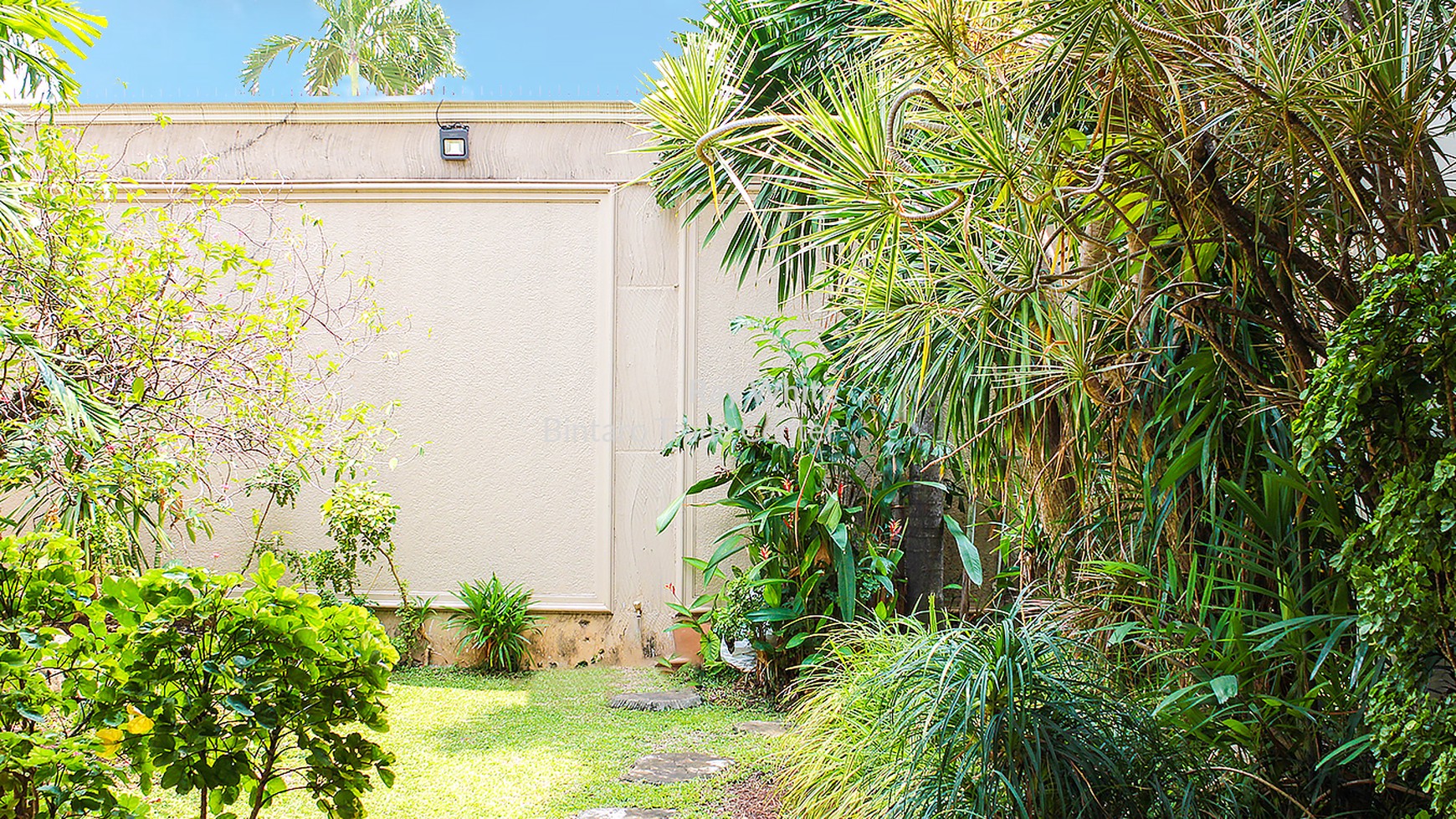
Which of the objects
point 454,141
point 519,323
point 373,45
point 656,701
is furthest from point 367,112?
point 373,45

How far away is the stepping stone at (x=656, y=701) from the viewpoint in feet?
14.5

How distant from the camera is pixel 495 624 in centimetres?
523

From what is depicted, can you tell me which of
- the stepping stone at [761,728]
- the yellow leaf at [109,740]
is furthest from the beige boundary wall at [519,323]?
the yellow leaf at [109,740]

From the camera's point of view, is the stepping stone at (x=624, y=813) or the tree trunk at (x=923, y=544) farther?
the tree trunk at (x=923, y=544)

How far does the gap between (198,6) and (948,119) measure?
21.6 meters

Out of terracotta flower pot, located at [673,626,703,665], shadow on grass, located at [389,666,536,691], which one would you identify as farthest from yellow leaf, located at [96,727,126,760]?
terracotta flower pot, located at [673,626,703,665]

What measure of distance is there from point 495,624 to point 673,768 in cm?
→ 210

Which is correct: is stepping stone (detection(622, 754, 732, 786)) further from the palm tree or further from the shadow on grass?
the palm tree

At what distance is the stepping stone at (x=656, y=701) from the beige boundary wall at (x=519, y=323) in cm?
94

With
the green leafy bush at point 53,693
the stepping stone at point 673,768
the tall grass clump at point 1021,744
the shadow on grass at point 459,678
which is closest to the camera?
the green leafy bush at point 53,693

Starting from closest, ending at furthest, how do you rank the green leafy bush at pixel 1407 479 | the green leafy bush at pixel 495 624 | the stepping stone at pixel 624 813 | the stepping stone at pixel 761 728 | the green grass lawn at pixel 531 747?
the green leafy bush at pixel 1407 479 → the stepping stone at pixel 624 813 → the green grass lawn at pixel 531 747 → the stepping stone at pixel 761 728 → the green leafy bush at pixel 495 624

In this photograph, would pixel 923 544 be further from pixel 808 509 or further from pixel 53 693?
pixel 53 693

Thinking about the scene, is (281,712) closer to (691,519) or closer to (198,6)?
(691,519)

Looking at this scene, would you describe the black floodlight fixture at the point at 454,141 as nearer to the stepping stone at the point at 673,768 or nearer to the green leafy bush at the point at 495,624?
the green leafy bush at the point at 495,624
